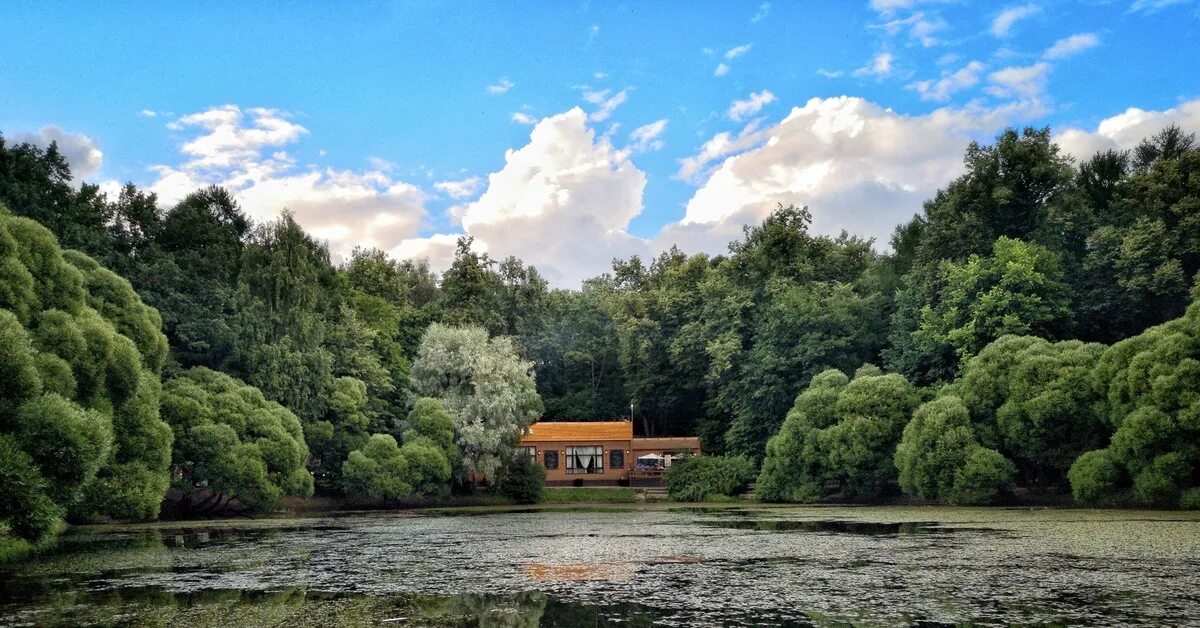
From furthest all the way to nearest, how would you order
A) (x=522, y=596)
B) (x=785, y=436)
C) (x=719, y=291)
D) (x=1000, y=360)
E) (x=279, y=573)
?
1. (x=719, y=291)
2. (x=785, y=436)
3. (x=1000, y=360)
4. (x=279, y=573)
5. (x=522, y=596)

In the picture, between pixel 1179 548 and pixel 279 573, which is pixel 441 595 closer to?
pixel 279 573

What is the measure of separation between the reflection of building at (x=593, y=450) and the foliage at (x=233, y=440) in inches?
1119

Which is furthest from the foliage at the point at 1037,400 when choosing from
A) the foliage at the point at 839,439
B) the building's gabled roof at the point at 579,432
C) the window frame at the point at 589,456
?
the window frame at the point at 589,456

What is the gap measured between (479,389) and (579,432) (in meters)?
19.3

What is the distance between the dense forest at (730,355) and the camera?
3174cm

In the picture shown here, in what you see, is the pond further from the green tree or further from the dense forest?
the green tree

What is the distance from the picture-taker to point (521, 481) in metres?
59.8

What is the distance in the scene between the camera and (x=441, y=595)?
14648 mm

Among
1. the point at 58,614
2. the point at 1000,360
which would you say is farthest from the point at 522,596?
the point at 1000,360

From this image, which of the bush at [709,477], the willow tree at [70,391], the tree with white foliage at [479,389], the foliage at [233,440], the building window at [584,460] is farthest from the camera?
the building window at [584,460]

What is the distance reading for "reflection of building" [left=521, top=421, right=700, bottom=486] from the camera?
74.8 m

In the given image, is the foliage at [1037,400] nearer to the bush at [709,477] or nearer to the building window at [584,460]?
the bush at [709,477]

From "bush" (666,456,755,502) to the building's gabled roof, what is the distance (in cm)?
1074

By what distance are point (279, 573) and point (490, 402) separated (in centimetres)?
3946
